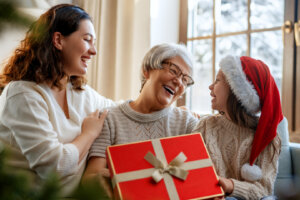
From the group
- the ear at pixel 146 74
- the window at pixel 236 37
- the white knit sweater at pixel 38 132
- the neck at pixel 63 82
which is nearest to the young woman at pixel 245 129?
the ear at pixel 146 74

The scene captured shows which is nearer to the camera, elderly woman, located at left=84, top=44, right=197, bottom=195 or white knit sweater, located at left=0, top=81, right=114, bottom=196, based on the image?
white knit sweater, located at left=0, top=81, right=114, bottom=196

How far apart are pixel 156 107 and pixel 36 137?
0.62 meters

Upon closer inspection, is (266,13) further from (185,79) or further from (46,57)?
(46,57)

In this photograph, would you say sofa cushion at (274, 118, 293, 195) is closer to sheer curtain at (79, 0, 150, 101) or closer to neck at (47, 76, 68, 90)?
neck at (47, 76, 68, 90)

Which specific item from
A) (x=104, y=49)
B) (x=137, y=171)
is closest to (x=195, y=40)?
(x=104, y=49)

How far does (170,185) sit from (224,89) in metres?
0.52

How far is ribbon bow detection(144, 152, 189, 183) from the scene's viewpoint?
3.66 feet

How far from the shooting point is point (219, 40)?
2.79 metres

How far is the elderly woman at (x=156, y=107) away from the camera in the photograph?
1.50 meters

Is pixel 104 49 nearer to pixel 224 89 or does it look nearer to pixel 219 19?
pixel 219 19

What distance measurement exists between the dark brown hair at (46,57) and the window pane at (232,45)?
1.61 m

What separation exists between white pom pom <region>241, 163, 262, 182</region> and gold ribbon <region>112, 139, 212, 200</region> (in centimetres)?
16

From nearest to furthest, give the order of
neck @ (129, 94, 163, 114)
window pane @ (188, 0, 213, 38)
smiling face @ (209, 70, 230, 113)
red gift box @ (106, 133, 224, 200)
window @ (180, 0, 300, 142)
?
red gift box @ (106, 133, 224, 200), smiling face @ (209, 70, 230, 113), neck @ (129, 94, 163, 114), window @ (180, 0, 300, 142), window pane @ (188, 0, 213, 38)

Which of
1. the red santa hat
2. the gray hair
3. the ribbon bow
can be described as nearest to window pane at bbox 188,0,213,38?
the gray hair
